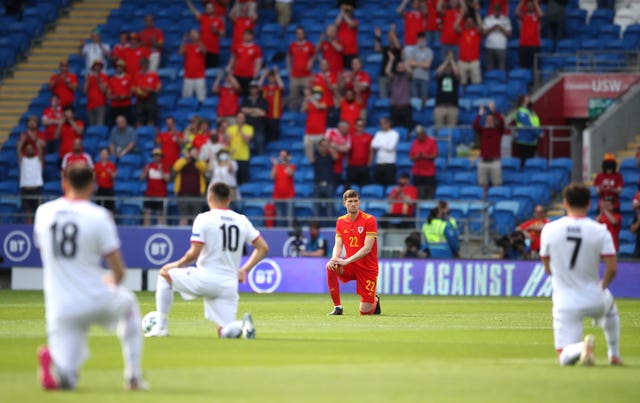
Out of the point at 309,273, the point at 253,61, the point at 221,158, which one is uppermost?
the point at 253,61

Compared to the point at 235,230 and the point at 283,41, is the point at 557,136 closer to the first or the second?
the point at 283,41

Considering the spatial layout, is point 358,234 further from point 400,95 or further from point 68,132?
point 68,132

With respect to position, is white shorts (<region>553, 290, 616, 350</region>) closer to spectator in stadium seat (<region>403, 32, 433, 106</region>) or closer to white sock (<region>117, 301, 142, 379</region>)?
white sock (<region>117, 301, 142, 379</region>)

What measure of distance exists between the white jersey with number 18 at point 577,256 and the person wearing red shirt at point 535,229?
56.0ft

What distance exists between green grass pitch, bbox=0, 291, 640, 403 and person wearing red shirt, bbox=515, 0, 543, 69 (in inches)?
596

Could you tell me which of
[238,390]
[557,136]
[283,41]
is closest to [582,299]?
[238,390]

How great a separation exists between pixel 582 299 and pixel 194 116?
2255cm

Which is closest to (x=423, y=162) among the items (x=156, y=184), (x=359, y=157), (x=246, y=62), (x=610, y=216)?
(x=359, y=157)

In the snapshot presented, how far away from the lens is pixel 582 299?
12602mm

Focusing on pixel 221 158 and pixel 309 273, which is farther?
pixel 221 158

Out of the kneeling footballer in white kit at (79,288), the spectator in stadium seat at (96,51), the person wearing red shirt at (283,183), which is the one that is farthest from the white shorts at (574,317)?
the spectator in stadium seat at (96,51)

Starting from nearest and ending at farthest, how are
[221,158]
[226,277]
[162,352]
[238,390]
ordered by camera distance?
[238,390]
[162,352]
[226,277]
[221,158]

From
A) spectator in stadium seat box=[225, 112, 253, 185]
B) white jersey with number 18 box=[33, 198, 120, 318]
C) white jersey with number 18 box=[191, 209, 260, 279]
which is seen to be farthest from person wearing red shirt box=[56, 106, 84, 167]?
white jersey with number 18 box=[33, 198, 120, 318]

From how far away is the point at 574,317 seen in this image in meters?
12.7
